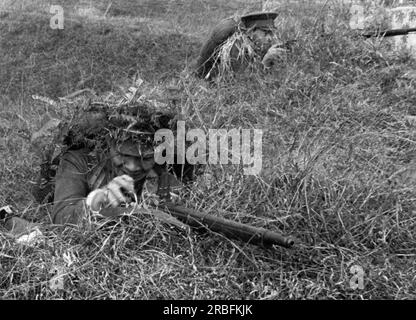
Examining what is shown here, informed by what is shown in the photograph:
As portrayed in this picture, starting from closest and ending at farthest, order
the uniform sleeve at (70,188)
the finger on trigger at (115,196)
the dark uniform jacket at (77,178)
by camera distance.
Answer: the finger on trigger at (115,196) < the uniform sleeve at (70,188) < the dark uniform jacket at (77,178)

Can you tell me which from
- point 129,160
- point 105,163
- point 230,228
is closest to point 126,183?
point 129,160

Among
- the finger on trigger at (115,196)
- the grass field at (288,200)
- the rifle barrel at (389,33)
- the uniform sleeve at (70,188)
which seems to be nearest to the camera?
the grass field at (288,200)

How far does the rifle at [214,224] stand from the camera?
3523mm

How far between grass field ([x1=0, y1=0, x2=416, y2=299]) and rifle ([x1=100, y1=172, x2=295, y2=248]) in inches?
3.7

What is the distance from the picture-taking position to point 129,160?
4.60m

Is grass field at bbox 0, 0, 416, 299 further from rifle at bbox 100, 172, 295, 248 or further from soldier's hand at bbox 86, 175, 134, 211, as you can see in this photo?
soldier's hand at bbox 86, 175, 134, 211

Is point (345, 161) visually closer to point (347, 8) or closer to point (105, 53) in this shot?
point (347, 8)

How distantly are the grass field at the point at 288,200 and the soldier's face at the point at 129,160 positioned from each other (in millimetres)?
465

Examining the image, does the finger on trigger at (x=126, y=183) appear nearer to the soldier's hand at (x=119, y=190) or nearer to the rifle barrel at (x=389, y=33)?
the soldier's hand at (x=119, y=190)

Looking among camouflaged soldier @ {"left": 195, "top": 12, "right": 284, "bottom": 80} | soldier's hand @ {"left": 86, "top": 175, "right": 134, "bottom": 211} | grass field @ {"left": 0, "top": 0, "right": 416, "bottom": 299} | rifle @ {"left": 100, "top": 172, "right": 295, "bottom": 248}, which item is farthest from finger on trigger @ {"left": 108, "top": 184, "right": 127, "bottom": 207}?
camouflaged soldier @ {"left": 195, "top": 12, "right": 284, "bottom": 80}

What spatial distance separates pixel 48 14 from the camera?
11633 mm

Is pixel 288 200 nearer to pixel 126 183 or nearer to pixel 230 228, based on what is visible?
pixel 230 228

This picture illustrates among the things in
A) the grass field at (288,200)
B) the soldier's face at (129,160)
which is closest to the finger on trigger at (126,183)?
the soldier's face at (129,160)

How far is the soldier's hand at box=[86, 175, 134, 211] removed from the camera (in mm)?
4344
